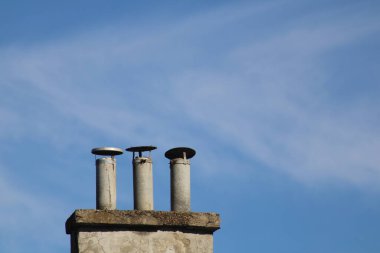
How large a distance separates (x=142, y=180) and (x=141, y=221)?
1.63ft

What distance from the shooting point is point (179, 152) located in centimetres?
916

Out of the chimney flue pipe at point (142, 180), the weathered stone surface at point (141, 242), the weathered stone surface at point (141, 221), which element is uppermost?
the chimney flue pipe at point (142, 180)

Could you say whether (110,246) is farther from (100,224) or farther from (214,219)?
(214,219)

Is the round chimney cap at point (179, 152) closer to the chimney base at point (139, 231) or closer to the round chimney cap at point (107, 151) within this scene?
the round chimney cap at point (107, 151)

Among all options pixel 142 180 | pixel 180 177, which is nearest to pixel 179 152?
pixel 180 177

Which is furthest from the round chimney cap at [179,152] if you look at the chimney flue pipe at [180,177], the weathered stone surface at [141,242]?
the weathered stone surface at [141,242]

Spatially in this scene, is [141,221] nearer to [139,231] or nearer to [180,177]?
[139,231]

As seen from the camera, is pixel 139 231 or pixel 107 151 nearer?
pixel 139 231

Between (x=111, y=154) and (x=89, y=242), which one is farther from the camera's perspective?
(x=111, y=154)

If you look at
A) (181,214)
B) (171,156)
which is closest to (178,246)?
(181,214)

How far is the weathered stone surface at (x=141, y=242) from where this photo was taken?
8.48m

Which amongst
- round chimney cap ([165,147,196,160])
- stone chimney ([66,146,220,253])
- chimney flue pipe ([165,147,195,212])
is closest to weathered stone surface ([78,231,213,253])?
stone chimney ([66,146,220,253])

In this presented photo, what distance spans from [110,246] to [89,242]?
0.17 m

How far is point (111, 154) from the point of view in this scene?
9039 millimetres
